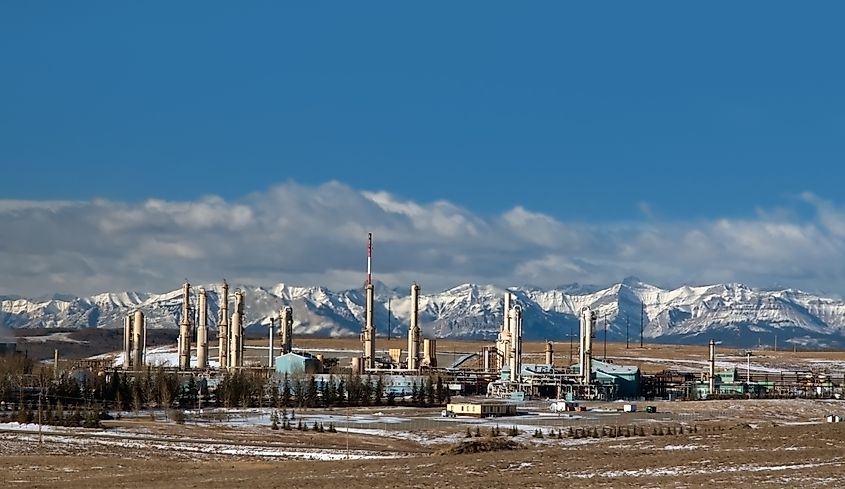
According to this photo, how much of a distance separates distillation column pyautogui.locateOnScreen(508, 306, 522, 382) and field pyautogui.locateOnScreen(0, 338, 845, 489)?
3616 cm

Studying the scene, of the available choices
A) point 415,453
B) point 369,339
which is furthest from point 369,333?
point 415,453

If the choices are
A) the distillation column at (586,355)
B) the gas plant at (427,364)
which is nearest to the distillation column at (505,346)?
the gas plant at (427,364)

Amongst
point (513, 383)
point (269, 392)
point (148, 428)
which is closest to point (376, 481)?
point (148, 428)

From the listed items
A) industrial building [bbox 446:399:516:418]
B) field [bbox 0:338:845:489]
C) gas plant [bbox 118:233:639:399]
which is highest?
gas plant [bbox 118:233:639:399]

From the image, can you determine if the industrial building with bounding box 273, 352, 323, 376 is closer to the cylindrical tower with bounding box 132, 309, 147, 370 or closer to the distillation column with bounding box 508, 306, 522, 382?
the cylindrical tower with bounding box 132, 309, 147, 370

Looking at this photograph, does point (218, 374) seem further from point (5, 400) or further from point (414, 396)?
point (5, 400)

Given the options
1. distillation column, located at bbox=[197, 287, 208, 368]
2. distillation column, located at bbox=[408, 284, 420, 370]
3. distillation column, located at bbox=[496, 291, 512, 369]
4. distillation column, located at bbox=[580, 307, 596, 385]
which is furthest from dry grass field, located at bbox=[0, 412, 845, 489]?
distillation column, located at bbox=[197, 287, 208, 368]

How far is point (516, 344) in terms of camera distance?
440 feet

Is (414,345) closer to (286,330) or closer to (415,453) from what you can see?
(286,330)

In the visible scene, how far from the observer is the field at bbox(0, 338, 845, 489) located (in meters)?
42.8

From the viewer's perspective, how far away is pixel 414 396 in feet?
368

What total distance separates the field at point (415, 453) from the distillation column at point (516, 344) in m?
36.2

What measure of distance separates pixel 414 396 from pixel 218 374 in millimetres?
24995

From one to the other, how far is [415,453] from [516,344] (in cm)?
7301
